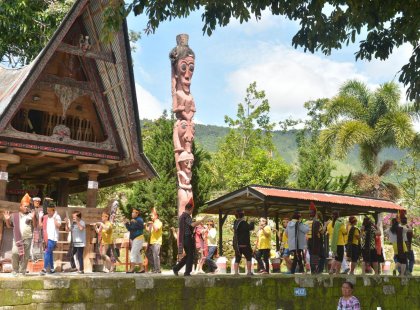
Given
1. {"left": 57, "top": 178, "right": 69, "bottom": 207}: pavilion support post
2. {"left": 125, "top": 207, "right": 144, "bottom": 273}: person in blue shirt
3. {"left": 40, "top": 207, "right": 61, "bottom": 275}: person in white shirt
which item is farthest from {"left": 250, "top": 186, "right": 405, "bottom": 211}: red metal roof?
A: {"left": 57, "top": 178, "right": 69, "bottom": 207}: pavilion support post

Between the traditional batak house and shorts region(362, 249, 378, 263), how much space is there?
24.3 ft

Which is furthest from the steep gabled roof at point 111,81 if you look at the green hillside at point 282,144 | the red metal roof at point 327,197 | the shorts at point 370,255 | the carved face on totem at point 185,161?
the green hillside at point 282,144

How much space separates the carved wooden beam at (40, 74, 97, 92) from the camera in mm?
18359

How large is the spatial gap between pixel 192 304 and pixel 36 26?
17.6 meters

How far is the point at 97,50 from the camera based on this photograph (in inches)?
750

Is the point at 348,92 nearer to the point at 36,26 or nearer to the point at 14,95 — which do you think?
the point at 36,26

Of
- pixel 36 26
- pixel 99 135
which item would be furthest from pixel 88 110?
pixel 36 26

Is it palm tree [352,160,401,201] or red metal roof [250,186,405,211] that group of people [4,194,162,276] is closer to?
red metal roof [250,186,405,211]

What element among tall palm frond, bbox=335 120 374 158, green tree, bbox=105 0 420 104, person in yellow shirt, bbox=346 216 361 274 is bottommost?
person in yellow shirt, bbox=346 216 361 274

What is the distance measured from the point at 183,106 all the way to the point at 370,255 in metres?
7.39

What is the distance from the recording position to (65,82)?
18750mm

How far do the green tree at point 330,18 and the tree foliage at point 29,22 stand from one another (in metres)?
15.6

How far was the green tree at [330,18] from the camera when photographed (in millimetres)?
10273

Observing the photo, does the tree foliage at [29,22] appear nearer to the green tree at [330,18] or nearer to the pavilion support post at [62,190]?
the pavilion support post at [62,190]
